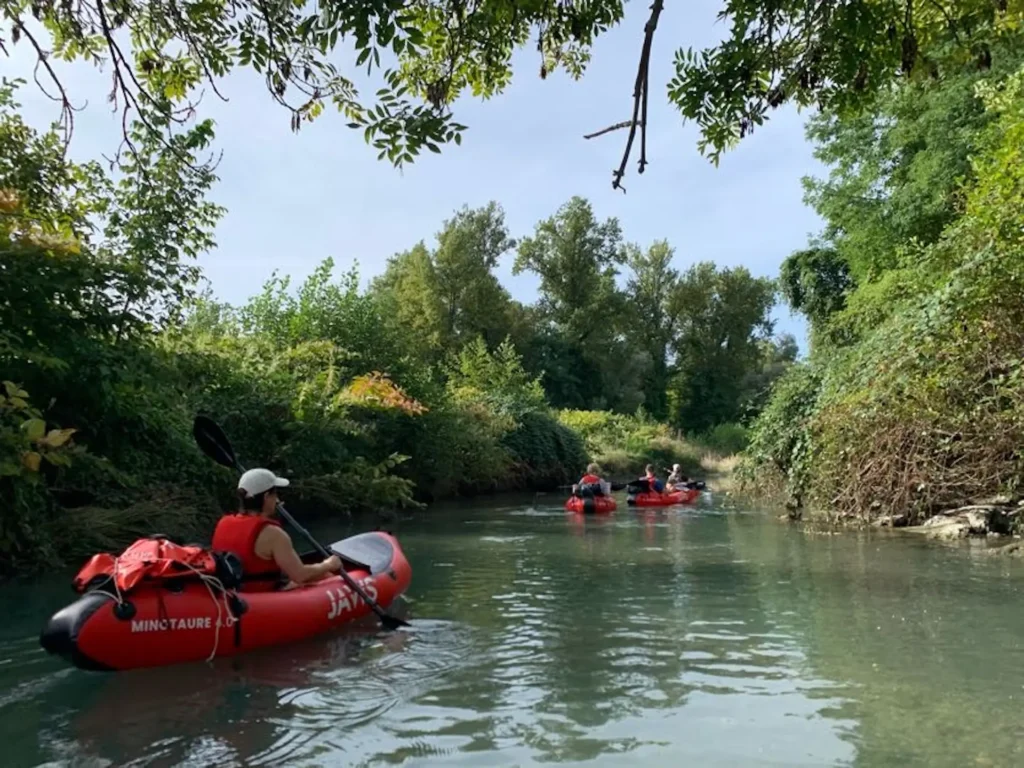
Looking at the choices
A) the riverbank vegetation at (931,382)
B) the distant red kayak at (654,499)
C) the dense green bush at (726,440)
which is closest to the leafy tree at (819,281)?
the riverbank vegetation at (931,382)

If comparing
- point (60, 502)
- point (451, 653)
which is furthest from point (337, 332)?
point (451, 653)

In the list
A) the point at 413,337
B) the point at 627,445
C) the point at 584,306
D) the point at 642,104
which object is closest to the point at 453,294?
the point at 584,306

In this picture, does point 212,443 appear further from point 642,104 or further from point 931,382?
point 931,382

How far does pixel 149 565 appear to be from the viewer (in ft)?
19.5

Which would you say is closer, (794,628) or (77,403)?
(794,628)

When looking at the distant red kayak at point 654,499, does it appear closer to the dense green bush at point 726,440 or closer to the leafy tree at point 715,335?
the dense green bush at point 726,440

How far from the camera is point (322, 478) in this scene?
14719 mm

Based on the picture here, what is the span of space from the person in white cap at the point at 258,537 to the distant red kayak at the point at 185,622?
0.55ft

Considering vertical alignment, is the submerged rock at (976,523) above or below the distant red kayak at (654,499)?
below

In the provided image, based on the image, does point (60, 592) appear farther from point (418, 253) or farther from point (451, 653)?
point (418, 253)

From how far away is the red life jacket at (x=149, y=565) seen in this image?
587cm

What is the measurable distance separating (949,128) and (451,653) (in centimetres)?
1616

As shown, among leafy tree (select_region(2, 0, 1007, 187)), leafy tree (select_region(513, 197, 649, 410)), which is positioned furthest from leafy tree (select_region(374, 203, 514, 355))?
leafy tree (select_region(2, 0, 1007, 187))

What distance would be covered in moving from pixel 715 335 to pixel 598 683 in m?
44.5
